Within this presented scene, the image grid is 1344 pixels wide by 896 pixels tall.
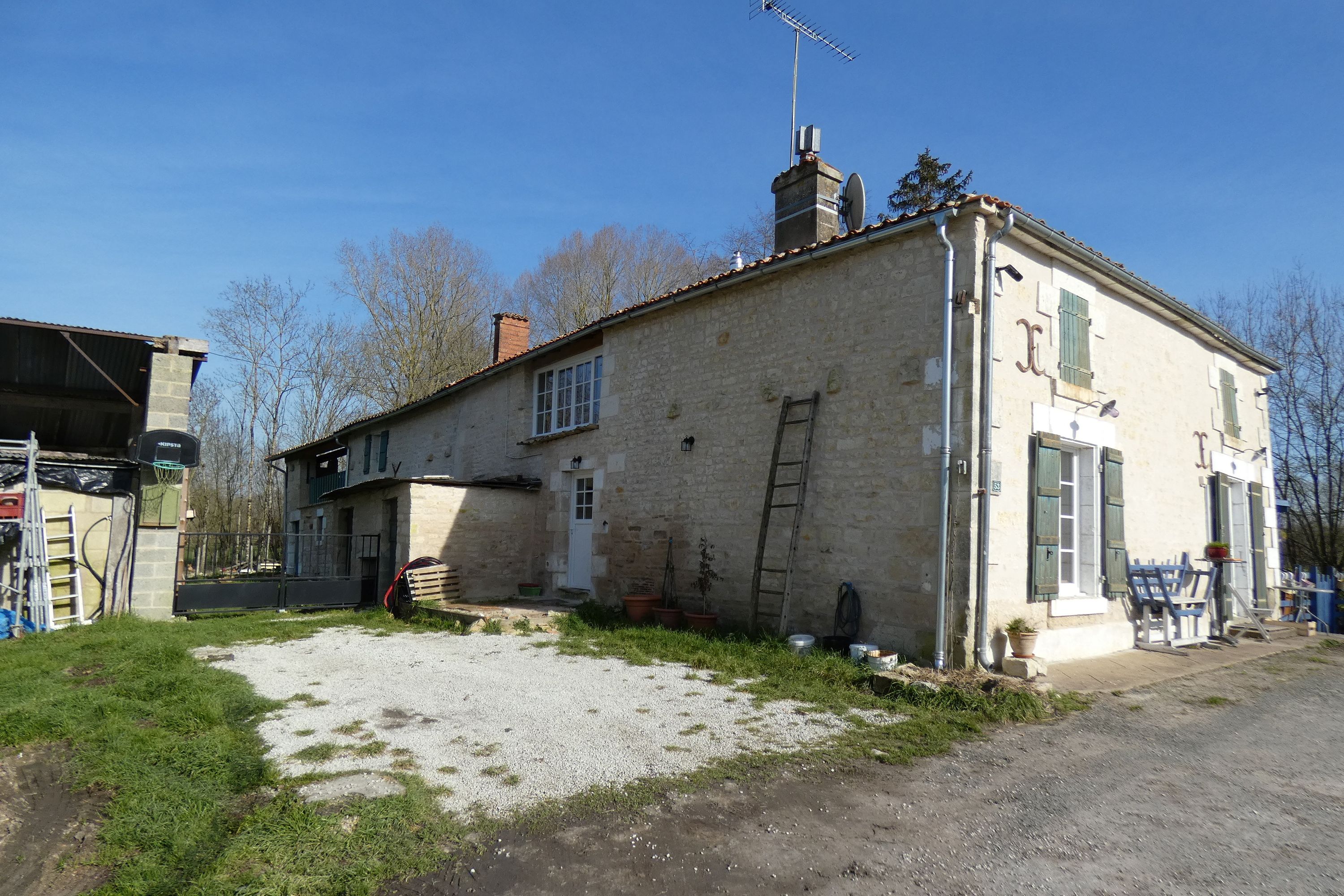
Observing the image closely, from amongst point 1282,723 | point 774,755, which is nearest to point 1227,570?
point 1282,723

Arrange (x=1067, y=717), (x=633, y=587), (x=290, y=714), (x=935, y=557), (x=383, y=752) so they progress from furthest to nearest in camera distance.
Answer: (x=633, y=587), (x=935, y=557), (x=1067, y=717), (x=290, y=714), (x=383, y=752)

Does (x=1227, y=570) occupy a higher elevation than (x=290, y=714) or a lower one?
higher

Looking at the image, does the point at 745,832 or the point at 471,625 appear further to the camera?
the point at 471,625

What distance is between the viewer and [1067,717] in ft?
19.1

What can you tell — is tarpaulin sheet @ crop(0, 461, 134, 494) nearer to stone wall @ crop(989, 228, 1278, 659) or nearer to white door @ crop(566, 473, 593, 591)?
white door @ crop(566, 473, 593, 591)

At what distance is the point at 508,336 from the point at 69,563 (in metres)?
9.11

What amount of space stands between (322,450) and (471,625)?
1422 centimetres

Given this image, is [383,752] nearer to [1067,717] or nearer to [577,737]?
[577,737]

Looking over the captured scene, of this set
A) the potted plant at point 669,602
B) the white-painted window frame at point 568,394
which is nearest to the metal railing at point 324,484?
the white-painted window frame at point 568,394

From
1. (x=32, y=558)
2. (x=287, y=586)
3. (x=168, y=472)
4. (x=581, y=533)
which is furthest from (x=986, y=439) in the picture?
(x=32, y=558)

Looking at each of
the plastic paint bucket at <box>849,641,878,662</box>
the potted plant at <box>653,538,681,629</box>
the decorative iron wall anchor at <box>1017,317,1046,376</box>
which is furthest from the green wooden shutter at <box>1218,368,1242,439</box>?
the potted plant at <box>653,538,681,629</box>

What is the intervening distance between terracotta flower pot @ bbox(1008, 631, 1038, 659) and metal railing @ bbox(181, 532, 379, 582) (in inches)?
345

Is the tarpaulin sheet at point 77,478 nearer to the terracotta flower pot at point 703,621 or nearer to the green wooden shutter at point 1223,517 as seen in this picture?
the terracotta flower pot at point 703,621

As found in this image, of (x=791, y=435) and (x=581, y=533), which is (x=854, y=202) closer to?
(x=791, y=435)
